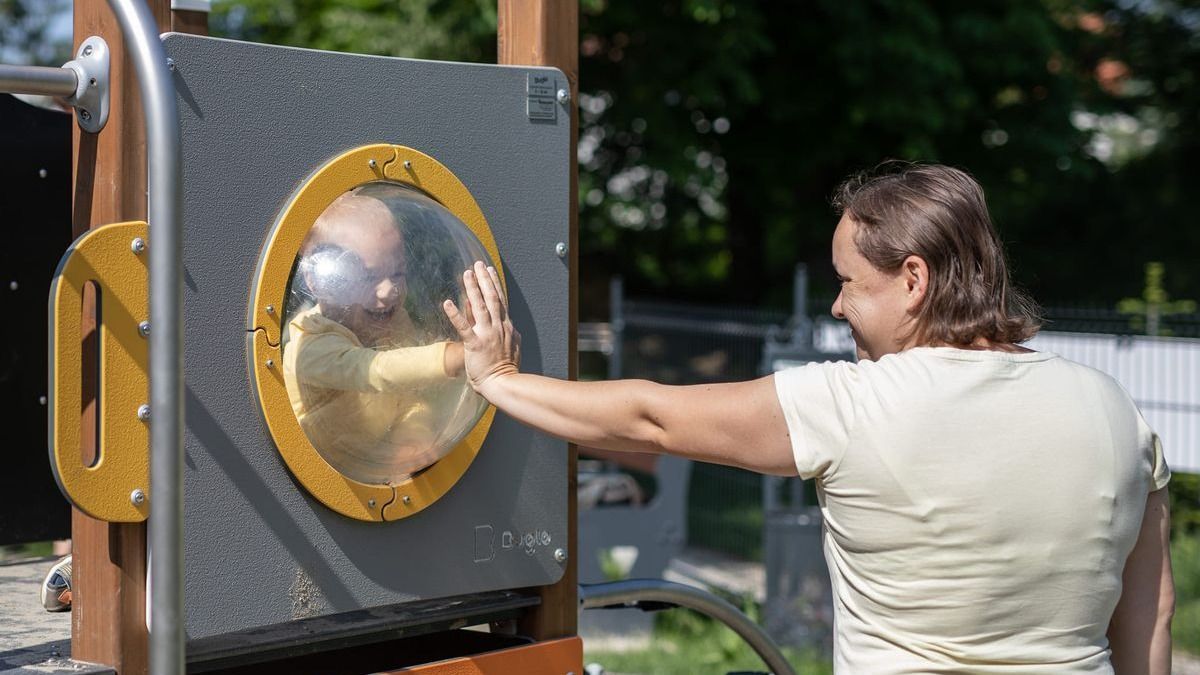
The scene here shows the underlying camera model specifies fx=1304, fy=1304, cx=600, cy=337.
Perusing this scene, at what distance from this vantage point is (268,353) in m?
1.85

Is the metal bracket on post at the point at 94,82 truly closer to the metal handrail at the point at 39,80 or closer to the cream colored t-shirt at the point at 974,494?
the metal handrail at the point at 39,80

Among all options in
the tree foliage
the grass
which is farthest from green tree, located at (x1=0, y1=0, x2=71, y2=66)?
the grass

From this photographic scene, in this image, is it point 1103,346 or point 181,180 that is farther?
point 1103,346

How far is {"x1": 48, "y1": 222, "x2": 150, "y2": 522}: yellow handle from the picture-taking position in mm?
1616

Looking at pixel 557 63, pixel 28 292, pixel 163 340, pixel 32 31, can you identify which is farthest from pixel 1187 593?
pixel 32 31

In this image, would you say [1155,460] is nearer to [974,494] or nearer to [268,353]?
[974,494]

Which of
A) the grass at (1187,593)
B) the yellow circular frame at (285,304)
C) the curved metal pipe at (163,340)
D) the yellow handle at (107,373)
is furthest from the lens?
the grass at (1187,593)

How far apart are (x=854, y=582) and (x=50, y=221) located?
1.66 meters

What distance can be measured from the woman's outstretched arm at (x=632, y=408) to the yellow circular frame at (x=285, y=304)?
205 millimetres

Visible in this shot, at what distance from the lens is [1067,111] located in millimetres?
10891

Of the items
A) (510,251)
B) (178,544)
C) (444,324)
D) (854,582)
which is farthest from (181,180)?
(854,582)

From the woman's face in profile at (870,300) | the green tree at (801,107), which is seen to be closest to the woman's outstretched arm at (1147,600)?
the woman's face in profile at (870,300)

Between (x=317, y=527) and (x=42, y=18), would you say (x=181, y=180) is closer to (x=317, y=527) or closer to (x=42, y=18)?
(x=317, y=527)

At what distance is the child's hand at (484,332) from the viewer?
1.92 meters
